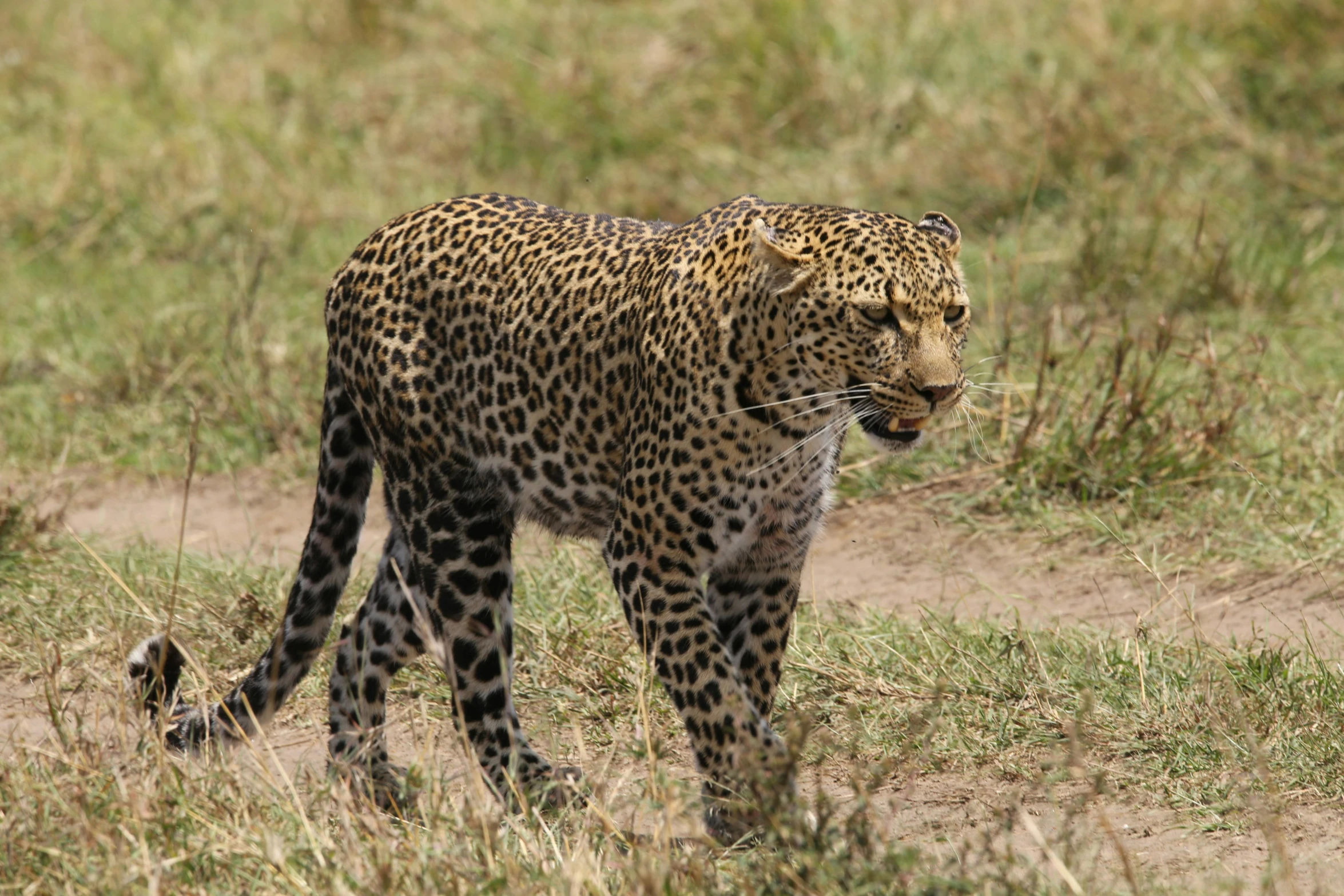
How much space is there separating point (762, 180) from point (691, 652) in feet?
20.5

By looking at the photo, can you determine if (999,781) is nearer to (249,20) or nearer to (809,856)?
(809,856)

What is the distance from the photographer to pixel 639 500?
15.7 feet

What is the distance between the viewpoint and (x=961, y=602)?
666cm

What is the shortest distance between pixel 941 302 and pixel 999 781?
1.45 m

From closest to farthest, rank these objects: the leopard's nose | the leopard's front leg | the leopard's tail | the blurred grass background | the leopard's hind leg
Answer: the leopard's nose < the leopard's front leg < the leopard's tail < the leopard's hind leg < the blurred grass background

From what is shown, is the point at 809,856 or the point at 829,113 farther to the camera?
the point at 829,113

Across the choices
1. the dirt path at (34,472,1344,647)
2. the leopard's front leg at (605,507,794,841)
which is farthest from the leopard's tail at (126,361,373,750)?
the leopard's front leg at (605,507,794,841)

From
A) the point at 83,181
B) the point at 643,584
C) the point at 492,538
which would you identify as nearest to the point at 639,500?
the point at 643,584

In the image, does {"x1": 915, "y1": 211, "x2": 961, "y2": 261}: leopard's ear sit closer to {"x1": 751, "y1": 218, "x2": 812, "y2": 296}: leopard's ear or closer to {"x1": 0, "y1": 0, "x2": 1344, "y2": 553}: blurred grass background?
{"x1": 751, "y1": 218, "x2": 812, "y2": 296}: leopard's ear

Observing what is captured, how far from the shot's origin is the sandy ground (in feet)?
15.0

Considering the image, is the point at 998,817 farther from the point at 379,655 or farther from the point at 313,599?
the point at 313,599

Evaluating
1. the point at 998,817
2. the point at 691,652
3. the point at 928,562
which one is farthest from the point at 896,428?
the point at 928,562

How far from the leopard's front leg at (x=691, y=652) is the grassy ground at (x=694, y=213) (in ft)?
1.32

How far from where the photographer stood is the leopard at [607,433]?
15.1ft
